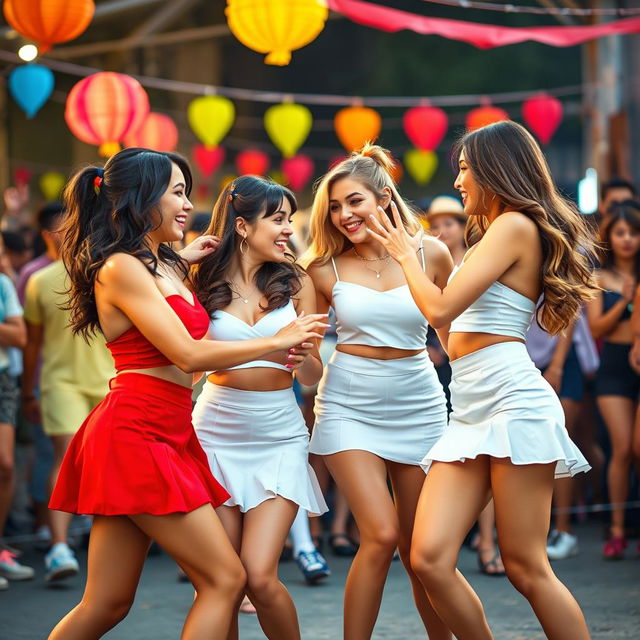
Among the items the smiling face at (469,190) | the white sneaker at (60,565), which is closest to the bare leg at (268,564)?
the smiling face at (469,190)

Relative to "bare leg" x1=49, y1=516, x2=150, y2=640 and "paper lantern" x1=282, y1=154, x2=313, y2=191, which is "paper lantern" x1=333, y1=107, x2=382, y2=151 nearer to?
"paper lantern" x1=282, y1=154, x2=313, y2=191

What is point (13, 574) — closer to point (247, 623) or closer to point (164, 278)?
point (247, 623)

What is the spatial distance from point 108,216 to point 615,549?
4.26m

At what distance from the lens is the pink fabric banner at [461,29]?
21.8ft

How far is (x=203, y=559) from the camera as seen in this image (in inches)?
138

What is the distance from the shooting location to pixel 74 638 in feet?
11.6

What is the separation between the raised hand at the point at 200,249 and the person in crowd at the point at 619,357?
128 inches

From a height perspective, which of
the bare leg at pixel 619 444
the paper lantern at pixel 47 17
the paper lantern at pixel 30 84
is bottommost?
the bare leg at pixel 619 444

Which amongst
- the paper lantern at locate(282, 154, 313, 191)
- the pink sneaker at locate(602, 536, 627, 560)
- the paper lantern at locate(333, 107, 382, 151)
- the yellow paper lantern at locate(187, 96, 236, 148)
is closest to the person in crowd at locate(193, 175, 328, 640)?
the pink sneaker at locate(602, 536, 627, 560)

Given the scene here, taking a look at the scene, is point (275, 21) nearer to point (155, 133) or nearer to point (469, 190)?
point (469, 190)

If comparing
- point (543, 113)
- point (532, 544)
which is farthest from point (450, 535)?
point (543, 113)

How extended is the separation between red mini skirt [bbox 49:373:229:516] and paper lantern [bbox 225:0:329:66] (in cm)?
432

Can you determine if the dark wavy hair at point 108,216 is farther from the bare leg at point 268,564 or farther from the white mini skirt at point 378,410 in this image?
the white mini skirt at point 378,410

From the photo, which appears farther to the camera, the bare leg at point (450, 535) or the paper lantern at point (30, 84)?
the paper lantern at point (30, 84)
